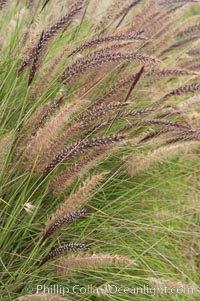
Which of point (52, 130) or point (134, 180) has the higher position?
point (52, 130)

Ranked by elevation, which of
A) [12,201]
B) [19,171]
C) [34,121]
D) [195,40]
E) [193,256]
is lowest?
[193,256]

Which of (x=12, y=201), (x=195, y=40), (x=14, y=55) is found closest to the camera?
(x=12, y=201)

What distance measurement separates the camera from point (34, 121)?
217 cm

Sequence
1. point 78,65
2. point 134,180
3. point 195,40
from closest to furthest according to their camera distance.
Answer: point 78,65 < point 134,180 < point 195,40

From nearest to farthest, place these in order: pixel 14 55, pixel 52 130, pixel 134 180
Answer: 1. pixel 52 130
2. pixel 14 55
3. pixel 134 180

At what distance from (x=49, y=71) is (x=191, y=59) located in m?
1.15

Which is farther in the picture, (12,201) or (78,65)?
(12,201)

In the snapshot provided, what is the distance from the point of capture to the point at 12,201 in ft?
7.47

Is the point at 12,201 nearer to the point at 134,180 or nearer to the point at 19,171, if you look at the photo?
the point at 19,171

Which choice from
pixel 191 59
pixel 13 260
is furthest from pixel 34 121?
pixel 191 59

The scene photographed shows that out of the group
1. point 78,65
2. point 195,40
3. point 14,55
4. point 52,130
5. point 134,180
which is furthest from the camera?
point 195,40

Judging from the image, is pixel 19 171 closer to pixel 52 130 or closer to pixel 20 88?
pixel 52 130

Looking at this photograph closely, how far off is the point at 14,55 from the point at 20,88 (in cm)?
19

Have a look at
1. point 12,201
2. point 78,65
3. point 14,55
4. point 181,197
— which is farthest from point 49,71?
point 181,197
